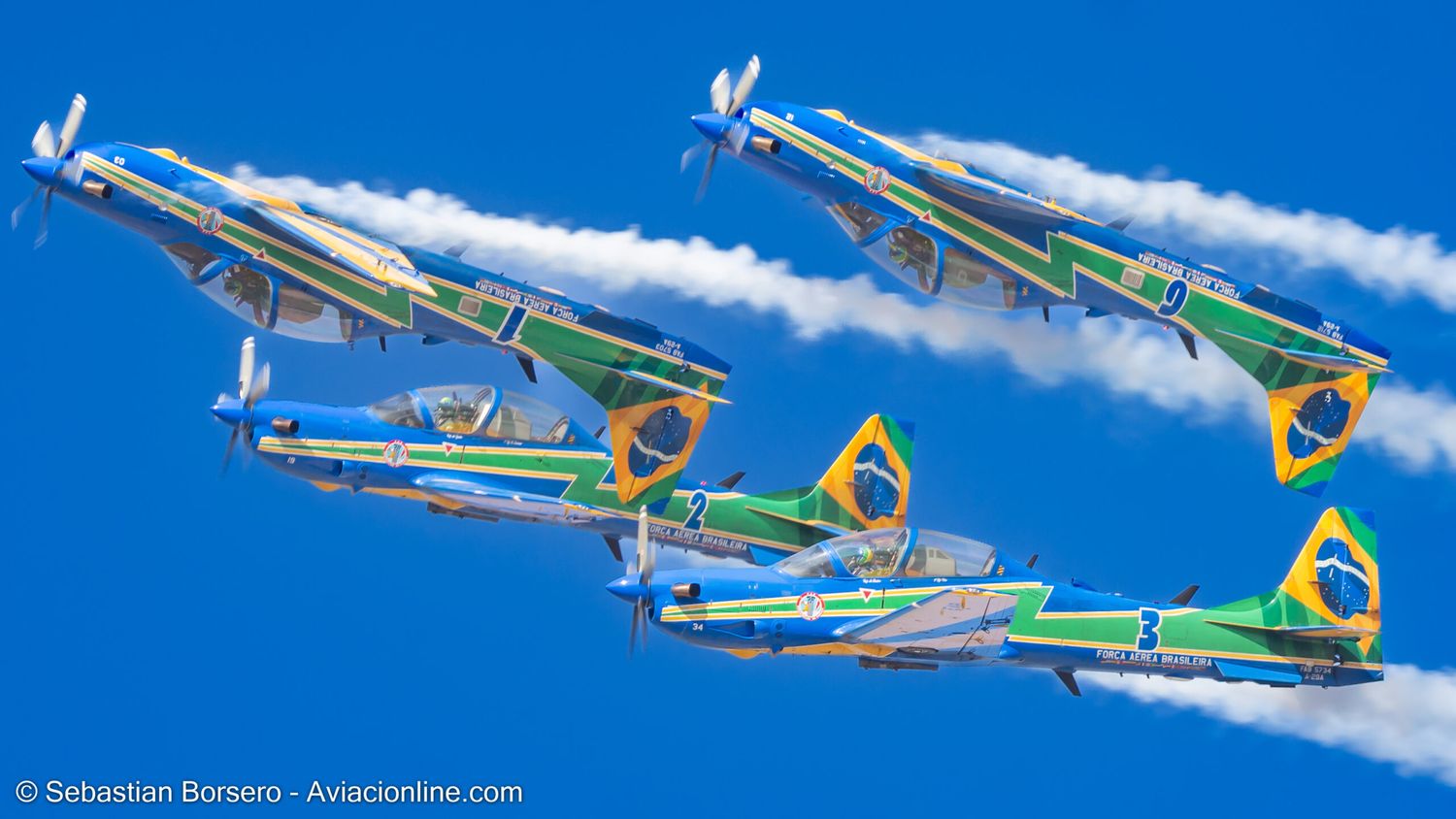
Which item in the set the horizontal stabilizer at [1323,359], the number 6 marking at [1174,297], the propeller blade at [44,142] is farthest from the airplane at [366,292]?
the horizontal stabilizer at [1323,359]

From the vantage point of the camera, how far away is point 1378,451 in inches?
2625

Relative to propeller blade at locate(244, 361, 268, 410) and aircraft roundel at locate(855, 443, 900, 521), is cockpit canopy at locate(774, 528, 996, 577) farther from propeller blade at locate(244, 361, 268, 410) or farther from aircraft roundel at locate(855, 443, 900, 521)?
propeller blade at locate(244, 361, 268, 410)

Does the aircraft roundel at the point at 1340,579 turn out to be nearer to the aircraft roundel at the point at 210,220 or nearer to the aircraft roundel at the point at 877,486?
the aircraft roundel at the point at 877,486

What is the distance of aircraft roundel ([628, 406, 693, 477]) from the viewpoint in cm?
6059

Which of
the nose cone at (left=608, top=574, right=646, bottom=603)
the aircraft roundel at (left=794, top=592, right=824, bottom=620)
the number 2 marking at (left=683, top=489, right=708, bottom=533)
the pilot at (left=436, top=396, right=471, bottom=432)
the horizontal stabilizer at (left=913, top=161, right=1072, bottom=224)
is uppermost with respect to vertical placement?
the horizontal stabilizer at (left=913, top=161, right=1072, bottom=224)

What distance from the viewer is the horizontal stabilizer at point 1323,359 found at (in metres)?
61.1

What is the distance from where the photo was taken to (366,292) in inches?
2320

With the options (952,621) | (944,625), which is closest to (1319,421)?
(952,621)

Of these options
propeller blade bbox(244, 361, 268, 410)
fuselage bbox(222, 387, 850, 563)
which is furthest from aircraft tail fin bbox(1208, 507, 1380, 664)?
propeller blade bbox(244, 361, 268, 410)

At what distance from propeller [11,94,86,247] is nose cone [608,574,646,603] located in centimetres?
1109

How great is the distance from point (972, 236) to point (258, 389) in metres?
11.9

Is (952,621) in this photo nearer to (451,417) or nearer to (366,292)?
(451,417)

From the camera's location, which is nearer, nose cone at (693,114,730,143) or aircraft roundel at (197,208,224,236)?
aircraft roundel at (197,208,224,236)

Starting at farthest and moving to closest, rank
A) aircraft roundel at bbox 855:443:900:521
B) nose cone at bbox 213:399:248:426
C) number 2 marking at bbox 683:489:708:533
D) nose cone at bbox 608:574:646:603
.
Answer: aircraft roundel at bbox 855:443:900:521 < number 2 marking at bbox 683:489:708:533 < nose cone at bbox 213:399:248:426 < nose cone at bbox 608:574:646:603
